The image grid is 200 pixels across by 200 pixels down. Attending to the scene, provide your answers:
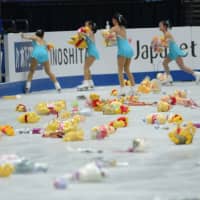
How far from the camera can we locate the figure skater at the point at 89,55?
60.3ft

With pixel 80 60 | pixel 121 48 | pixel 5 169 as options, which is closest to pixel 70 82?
pixel 80 60

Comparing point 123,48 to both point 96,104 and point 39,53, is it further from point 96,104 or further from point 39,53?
point 96,104

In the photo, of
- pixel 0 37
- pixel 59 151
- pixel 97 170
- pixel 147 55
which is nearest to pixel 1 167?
pixel 97 170

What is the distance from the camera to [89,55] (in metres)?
18.5

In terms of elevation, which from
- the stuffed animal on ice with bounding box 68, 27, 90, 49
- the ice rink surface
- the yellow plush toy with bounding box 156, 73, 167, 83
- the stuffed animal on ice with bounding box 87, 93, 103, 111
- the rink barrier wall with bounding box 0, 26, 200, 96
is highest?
the stuffed animal on ice with bounding box 68, 27, 90, 49

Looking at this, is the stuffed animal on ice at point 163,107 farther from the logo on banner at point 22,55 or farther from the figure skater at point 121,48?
the logo on banner at point 22,55

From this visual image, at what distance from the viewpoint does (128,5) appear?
27.0 meters

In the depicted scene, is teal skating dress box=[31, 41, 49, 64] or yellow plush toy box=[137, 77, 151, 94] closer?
yellow plush toy box=[137, 77, 151, 94]

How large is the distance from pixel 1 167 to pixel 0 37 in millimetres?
10403

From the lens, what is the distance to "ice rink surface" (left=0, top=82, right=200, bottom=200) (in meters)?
6.45

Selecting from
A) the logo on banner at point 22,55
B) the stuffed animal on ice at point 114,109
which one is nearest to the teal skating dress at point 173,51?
the logo on banner at point 22,55

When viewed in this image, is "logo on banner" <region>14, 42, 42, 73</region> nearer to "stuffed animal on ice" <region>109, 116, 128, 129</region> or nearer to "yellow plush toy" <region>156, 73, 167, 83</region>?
"yellow plush toy" <region>156, 73, 167, 83</region>

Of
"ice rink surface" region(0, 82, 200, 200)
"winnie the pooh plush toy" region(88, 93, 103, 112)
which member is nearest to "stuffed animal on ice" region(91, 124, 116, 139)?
"ice rink surface" region(0, 82, 200, 200)

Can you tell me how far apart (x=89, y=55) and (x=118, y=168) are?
11.0m
